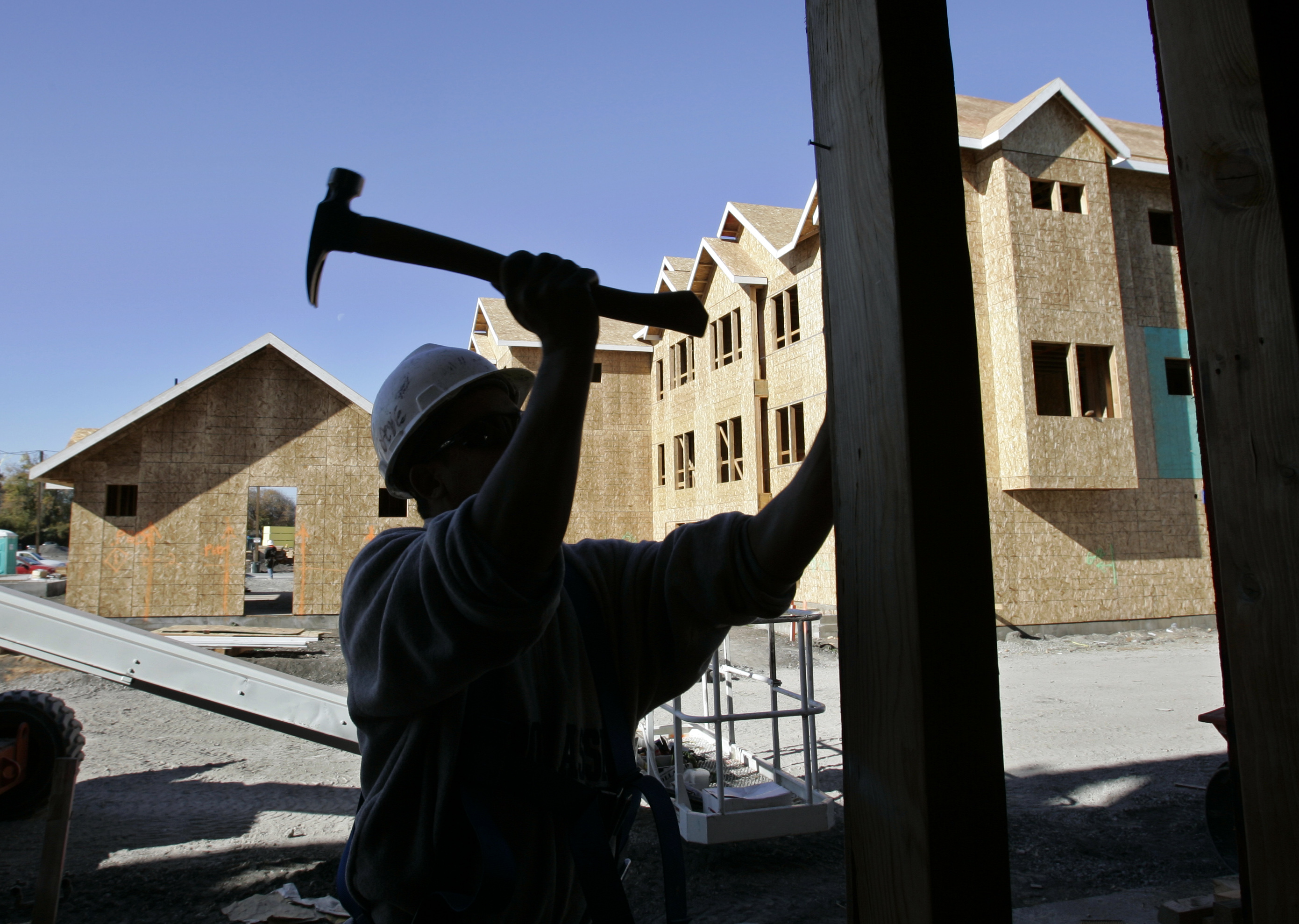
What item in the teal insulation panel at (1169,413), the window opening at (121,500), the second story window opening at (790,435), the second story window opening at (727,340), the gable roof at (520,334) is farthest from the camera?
the gable roof at (520,334)

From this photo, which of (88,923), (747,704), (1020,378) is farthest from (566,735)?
(1020,378)

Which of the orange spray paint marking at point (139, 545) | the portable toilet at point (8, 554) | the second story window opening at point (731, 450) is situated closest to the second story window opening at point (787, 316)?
the second story window opening at point (731, 450)

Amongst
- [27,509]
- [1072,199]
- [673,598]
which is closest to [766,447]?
[1072,199]

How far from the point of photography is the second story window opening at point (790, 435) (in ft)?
66.2

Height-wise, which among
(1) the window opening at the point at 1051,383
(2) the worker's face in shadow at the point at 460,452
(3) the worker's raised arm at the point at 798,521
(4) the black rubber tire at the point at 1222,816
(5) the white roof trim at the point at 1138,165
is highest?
(5) the white roof trim at the point at 1138,165

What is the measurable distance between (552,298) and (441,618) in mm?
525

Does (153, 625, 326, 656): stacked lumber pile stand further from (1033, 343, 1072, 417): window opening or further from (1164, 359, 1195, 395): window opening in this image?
(1164, 359, 1195, 395): window opening

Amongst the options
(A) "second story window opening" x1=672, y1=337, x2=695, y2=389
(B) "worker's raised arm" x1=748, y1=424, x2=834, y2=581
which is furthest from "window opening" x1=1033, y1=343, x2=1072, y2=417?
(B) "worker's raised arm" x1=748, y1=424, x2=834, y2=581

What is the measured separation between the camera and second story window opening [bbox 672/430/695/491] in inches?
1000

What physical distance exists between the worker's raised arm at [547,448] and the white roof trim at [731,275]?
21.2 m

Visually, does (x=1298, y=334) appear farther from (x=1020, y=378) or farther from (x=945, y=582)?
(x=1020, y=378)

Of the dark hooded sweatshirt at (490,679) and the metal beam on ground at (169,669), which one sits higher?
the dark hooded sweatshirt at (490,679)

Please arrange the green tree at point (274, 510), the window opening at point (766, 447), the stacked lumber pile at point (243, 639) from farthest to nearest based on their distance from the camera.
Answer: the green tree at point (274, 510) → the window opening at point (766, 447) → the stacked lumber pile at point (243, 639)

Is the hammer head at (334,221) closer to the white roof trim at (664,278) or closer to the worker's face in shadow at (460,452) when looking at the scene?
the worker's face in shadow at (460,452)
